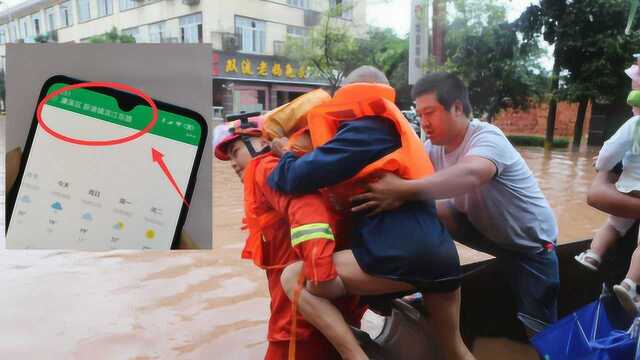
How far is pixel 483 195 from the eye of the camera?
1702 millimetres

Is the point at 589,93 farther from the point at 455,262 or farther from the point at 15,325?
the point at 15,325

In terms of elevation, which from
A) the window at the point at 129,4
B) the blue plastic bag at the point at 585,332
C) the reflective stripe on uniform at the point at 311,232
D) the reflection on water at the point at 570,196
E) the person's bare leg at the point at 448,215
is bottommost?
the reflection on water at the point at 570,196

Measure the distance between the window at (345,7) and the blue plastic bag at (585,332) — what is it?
1311 millimetres

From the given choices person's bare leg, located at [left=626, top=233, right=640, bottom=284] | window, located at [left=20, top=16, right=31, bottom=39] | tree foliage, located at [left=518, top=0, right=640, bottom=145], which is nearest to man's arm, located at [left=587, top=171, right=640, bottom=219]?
person's bare leg, located at [left=626, top=233, right=640, bottom=284]

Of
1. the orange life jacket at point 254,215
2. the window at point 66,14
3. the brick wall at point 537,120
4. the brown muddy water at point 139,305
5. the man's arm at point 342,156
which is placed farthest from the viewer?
the brown muddy water at point 139,305

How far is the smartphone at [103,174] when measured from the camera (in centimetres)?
166

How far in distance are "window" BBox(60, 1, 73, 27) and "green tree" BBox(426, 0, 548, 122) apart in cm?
127

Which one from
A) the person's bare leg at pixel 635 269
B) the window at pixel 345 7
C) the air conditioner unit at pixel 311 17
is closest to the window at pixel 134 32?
the air conditioner unit at pixel 311 17

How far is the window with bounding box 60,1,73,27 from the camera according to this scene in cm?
186

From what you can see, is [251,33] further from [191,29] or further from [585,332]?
[585,332]

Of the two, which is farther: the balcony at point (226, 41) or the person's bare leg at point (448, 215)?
the balcony at point (226, 41)

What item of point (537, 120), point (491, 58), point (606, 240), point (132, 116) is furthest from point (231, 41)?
point (606, 240)

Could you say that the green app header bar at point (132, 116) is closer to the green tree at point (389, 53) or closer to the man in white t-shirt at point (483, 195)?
the man in white t-shirt at point (483, 195)

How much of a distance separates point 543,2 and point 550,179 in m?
4.34
